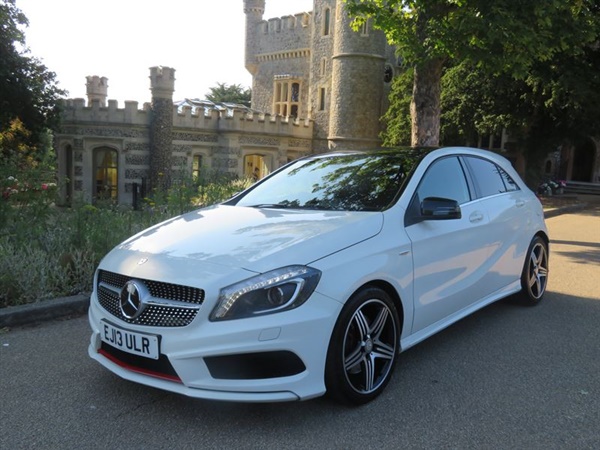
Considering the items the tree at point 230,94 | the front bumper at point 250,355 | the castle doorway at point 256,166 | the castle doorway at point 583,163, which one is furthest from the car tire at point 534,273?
the tree at point 230,94

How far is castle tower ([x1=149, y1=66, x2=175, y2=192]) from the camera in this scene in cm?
2608

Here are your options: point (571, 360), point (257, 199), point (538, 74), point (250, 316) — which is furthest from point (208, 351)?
point (538, 74)

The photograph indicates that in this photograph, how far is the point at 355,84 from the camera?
102 ft

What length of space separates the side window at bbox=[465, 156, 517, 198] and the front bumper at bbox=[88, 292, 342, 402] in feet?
8.49

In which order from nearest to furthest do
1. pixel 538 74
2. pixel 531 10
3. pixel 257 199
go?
pixel 257 199 < pixel 531 10 < pixel 538 74

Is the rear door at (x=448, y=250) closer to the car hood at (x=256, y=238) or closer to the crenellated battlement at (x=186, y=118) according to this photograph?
the car hood at (x=256, y=238)

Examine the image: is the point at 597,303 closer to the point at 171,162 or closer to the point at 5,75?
the point at 5,75

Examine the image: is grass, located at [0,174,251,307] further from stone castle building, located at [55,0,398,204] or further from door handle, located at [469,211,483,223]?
stone castle building, located at [55,0,398,204]

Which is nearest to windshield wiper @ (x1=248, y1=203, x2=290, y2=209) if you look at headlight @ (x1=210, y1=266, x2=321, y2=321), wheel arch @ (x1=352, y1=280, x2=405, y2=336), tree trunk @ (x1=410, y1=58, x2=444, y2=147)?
wheel arch @ (x1=352, y1=280, x2=405, y2=336)

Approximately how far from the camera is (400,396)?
131 inches

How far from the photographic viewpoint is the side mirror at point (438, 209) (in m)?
3.62

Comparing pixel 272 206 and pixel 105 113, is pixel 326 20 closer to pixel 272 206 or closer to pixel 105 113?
pixel 105 113

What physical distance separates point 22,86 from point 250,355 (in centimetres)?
2315

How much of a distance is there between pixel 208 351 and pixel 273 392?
41cm
